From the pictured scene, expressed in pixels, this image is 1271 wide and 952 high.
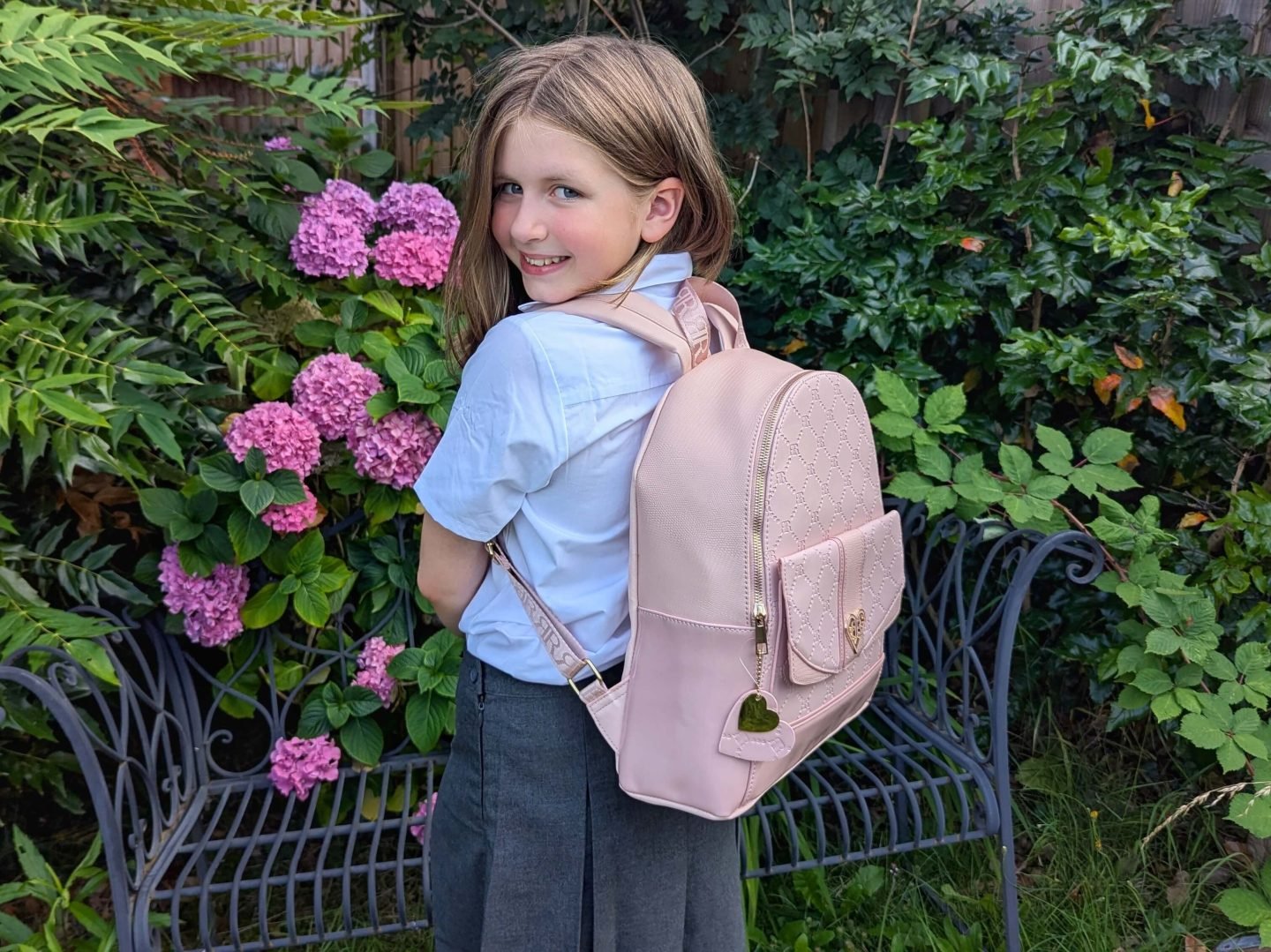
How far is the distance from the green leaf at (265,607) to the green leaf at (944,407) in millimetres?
1396

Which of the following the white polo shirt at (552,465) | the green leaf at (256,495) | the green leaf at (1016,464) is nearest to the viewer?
the white polo shirt at (552,465)

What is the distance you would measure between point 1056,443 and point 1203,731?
25.1 inches

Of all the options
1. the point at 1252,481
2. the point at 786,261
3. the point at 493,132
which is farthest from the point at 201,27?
the point at 1252,481

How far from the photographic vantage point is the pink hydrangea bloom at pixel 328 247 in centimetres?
218

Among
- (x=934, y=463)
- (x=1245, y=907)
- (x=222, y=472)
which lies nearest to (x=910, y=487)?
(x=934, y=463)

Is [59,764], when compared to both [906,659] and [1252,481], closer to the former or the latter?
[906,659]

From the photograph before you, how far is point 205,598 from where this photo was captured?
195 centimetres

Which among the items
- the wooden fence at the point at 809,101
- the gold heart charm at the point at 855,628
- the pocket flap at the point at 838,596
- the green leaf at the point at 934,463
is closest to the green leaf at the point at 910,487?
the green leaf at the point at 934,463

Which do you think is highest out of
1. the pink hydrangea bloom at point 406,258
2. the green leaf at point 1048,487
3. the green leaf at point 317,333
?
the pink hydrangea bloom at point 406,258

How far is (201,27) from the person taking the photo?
1.97 meters

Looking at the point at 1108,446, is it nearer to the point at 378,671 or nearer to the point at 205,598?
the point at 378,671

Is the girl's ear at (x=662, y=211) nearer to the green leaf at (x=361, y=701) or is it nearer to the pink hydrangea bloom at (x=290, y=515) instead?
the pink hydrangea bloom at (x=290, y=515)

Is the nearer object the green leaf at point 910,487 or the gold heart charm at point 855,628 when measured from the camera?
the gold heart charm at point 855,628

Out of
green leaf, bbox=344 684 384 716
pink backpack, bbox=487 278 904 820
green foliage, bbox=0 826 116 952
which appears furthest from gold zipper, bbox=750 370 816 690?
green foliage, bbox=0 826 116 952
